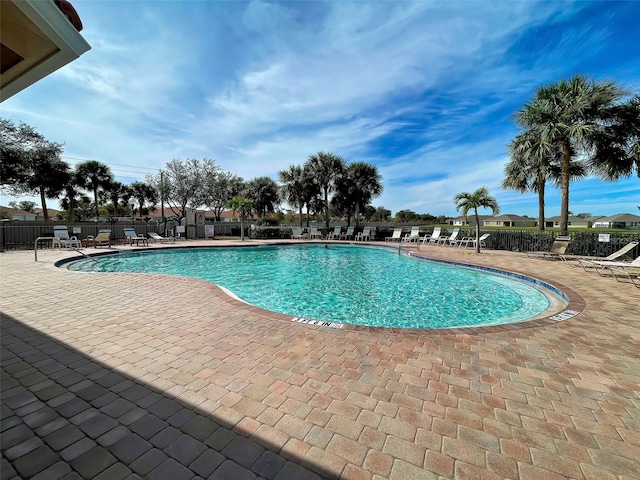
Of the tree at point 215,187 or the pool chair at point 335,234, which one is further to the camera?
the tree at point 215,187

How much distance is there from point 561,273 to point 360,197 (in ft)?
53.3

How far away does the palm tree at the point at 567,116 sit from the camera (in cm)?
1030

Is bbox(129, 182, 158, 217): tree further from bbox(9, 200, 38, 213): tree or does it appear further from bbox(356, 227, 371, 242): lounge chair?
bbox(356, 227, 371, 242): lounge chair

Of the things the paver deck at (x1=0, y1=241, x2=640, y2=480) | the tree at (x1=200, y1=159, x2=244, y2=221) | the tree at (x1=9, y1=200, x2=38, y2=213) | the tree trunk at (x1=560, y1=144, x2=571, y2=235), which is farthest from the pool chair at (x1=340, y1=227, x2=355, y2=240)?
the tree at (x1=9, y1=200, x2=38, y2=213)

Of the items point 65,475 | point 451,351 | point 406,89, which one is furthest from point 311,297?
point 406,89

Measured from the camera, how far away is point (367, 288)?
23.0ft

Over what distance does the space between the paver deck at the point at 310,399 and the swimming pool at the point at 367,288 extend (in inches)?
59.5

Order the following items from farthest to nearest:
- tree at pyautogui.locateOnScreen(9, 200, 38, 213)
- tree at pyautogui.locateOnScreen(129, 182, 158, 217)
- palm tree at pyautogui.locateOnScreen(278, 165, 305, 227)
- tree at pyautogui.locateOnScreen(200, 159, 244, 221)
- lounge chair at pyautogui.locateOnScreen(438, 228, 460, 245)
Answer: tree at pyautogui.locateOnScreen(9, 200, 38, 213)
tree at pyautogui.locateOnScreen(129, 182, 158, 217)
tree at pyautogui.locateOnScreen(200, 159, 244, 221)
palm tree at pyautogui.locateOnScreen(278, 165, 305, 227)
lounge chair at pyautogui.locateOnScreen(438, 228, 460, 245)

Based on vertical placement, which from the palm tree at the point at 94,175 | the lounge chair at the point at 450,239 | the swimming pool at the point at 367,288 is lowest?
the swimming pool at the point at 367,288

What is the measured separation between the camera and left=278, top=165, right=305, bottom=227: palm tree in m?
22.8

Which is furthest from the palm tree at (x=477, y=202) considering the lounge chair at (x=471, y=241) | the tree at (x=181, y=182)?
the tree at (x=181, y=182)

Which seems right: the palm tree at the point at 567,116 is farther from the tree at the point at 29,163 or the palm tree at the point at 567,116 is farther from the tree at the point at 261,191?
the tree at the point at 29,163

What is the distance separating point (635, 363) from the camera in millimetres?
2664

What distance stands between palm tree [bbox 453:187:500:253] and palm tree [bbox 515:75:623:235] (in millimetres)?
2721
